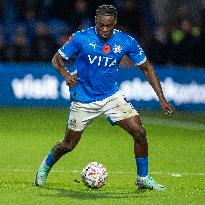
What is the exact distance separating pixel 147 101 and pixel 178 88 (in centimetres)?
74

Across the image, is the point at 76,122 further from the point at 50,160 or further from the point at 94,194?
the point at 94,194

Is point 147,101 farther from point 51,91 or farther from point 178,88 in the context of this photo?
point 51,91

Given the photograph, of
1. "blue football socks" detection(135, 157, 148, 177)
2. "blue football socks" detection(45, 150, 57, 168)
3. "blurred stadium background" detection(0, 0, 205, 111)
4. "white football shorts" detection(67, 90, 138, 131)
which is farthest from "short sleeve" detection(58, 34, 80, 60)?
"blurred stadium background" detection(0, 0, 205, 111)

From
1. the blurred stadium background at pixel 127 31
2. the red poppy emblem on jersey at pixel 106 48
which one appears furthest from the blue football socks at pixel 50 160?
the blurred stadium background at pixel 127 31

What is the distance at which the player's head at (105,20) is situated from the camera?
38.1ft

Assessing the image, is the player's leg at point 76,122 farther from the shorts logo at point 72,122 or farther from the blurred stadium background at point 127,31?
the blurred stadium background at point 127,31

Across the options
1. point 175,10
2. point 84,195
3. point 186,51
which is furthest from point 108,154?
point 175,10

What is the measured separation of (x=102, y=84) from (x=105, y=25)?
737 mm

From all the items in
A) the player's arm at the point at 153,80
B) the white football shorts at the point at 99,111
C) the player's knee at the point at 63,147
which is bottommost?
the player's knee at the point at 63,147

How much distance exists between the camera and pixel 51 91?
22641 mm

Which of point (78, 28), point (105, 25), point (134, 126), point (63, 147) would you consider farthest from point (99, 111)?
point (78, 28)

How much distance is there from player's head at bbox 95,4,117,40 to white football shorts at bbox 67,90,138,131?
83 cm

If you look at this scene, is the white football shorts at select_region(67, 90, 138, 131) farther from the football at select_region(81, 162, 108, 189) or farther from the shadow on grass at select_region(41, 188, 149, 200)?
the shadow on grass at select_region(41, 188, 149, 200)

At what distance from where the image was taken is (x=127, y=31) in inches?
970
